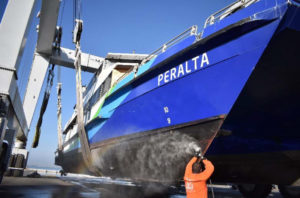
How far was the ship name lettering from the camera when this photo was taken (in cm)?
348

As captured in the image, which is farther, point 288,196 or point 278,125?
point 288,196

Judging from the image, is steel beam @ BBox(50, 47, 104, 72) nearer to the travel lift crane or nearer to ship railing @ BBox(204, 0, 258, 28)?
the travel lift crane

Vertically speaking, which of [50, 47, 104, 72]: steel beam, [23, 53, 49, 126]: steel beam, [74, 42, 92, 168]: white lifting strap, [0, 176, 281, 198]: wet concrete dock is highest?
[50, 47, 104, 72]: steel beam

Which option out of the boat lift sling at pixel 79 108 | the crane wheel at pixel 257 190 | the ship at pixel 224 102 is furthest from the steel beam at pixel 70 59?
the crane wheel at pixel 257 190

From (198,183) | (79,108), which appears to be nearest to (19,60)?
(79,108)

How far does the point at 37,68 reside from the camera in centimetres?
1061

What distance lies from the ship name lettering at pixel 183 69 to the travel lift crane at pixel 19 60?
2.54 m

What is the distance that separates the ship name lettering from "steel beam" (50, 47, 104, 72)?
7618 mm

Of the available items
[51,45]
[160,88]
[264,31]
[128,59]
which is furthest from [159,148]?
[51,45]

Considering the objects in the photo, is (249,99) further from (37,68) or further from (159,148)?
(37,68)

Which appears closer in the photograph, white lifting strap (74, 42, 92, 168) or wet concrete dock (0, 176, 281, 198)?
wet concrete dock (0, 176, 281, 198)

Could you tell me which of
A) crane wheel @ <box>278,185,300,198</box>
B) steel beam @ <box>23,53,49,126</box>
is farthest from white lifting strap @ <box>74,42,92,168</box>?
crane wheel @ <box>278,185,300,198</box>

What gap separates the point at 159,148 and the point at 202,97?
1374 millimetres

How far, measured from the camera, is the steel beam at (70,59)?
428 inches
